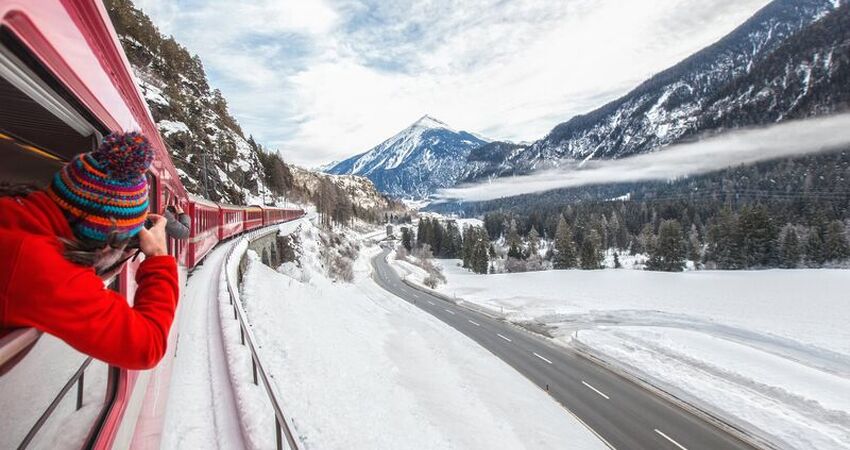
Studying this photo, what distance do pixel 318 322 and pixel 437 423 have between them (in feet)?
21.0

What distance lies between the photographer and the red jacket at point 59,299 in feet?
4.30

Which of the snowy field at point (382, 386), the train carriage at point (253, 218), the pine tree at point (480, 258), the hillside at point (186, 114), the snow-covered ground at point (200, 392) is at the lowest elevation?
the pine tree at point (480, 258)

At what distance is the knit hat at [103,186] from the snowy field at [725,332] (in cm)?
2297

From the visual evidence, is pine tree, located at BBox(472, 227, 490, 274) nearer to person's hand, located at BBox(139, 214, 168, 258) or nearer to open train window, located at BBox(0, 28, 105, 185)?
open train window, located at BBox(0, 28, 105, 185)

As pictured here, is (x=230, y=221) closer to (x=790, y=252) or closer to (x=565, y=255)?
(x=565, y=255)

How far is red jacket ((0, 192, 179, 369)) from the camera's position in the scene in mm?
1310

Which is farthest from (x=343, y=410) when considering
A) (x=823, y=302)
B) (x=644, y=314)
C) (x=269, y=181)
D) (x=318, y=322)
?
(x=269, y=181)

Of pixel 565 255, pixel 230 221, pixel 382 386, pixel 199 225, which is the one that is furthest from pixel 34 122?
pixel 565 255

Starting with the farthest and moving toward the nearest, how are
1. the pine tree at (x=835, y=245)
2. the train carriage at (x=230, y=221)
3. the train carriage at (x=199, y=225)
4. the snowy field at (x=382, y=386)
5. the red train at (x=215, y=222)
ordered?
the pine tree at (x=835, y=245), the train carriage at (x=230, y=221), the red train at (x=215, y=222), the train carriage at (x=199, y=225), the snowy field at (x=382, y=386)

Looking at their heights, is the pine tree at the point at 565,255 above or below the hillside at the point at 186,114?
below

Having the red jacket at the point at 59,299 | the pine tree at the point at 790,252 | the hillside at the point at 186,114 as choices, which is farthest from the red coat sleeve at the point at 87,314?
the pine tree at the point at 790,252

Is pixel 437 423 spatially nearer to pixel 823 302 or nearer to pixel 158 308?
pixel 158 308

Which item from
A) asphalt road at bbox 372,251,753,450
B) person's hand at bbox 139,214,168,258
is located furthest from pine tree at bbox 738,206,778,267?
person's hand at bbox 139,214,168,258

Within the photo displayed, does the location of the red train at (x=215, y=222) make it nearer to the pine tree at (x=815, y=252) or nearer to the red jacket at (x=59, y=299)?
the red jacket at (x=59, y=299)
